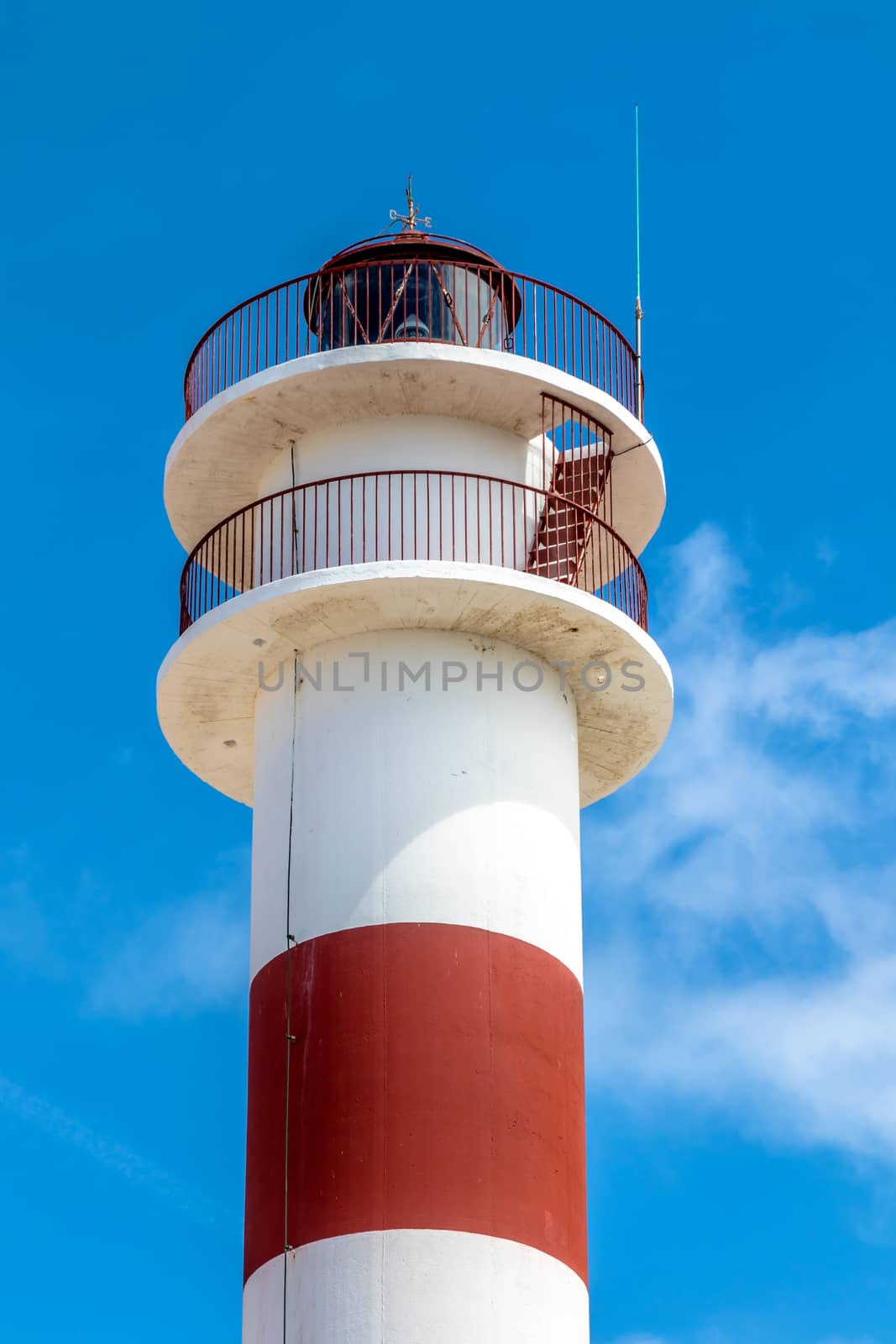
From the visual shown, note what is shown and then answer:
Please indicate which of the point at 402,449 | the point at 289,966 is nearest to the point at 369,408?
the point at 402,449

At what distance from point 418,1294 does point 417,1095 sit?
2.04m

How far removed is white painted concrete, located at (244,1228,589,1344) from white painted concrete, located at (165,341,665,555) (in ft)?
29.2

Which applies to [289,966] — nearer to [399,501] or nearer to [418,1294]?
[418,1294]

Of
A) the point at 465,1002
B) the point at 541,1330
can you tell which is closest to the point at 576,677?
the point at 465,1002

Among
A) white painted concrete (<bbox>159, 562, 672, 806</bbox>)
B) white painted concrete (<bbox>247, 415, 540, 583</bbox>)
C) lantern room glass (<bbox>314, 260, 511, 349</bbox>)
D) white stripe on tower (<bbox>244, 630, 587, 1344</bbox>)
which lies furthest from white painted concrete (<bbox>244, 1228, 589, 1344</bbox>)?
lantern room glass (<bbox>314, 260, 511, 349</bbox>)

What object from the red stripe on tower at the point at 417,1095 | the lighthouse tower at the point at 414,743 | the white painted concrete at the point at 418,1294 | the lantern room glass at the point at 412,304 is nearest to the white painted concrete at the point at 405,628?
the lighthouse tower at the point at 414,743

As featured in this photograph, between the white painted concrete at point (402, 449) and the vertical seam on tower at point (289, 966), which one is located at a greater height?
the white painted concrete at point (402, 449)

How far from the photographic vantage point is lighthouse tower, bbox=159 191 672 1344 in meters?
28.2

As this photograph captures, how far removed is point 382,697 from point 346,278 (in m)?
5.35

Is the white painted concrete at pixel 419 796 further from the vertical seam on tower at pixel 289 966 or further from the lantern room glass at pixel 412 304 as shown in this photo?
the lantern room glass at pixel 412 304

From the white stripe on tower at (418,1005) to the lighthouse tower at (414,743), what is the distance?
0.03 meters

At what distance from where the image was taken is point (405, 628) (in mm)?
30781

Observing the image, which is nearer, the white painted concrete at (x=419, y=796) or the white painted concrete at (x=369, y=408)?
the white painted concrete at (x=419, y=796)

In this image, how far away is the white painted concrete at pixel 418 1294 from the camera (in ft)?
90.2
